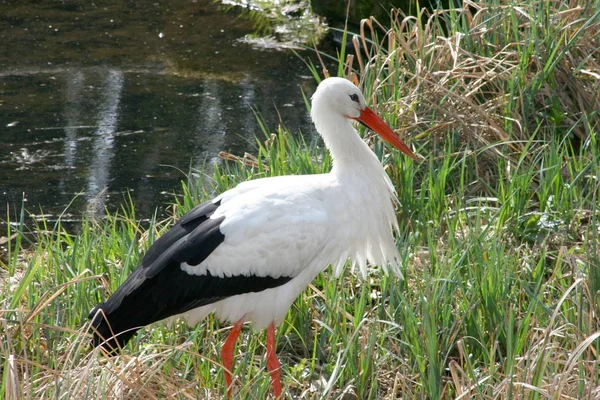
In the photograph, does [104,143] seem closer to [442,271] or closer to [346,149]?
[346,149]

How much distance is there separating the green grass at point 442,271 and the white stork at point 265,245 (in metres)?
0.13

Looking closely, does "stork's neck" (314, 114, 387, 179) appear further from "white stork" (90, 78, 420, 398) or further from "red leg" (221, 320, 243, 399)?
"red leg" (221, 320, 243, 399)

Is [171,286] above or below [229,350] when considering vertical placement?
above

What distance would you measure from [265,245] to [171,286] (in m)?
0.38

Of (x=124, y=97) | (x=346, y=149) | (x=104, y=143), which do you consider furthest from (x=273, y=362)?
(x=124, y=97)

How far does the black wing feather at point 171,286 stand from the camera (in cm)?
345

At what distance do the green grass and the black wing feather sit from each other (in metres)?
0.12

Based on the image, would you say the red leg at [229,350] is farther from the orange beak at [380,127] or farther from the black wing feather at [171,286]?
the orange beak at [380,127]

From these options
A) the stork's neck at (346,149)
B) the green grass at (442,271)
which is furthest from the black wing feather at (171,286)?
the stork's neck at (346,149)

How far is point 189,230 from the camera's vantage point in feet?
12.0

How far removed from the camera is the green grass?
3.17 metres

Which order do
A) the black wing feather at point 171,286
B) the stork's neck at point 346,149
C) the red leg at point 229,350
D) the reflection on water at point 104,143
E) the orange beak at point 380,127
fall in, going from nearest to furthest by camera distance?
the black wing feather at point 171,286 < the red leg at point 229,350 < the stork's neck at point 346,149 < the orange beak at point 380,127 < the reflection on water at point 104,143

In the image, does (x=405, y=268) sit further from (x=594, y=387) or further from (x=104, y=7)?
(x=104, y=7)

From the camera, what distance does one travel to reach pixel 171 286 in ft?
11.5
